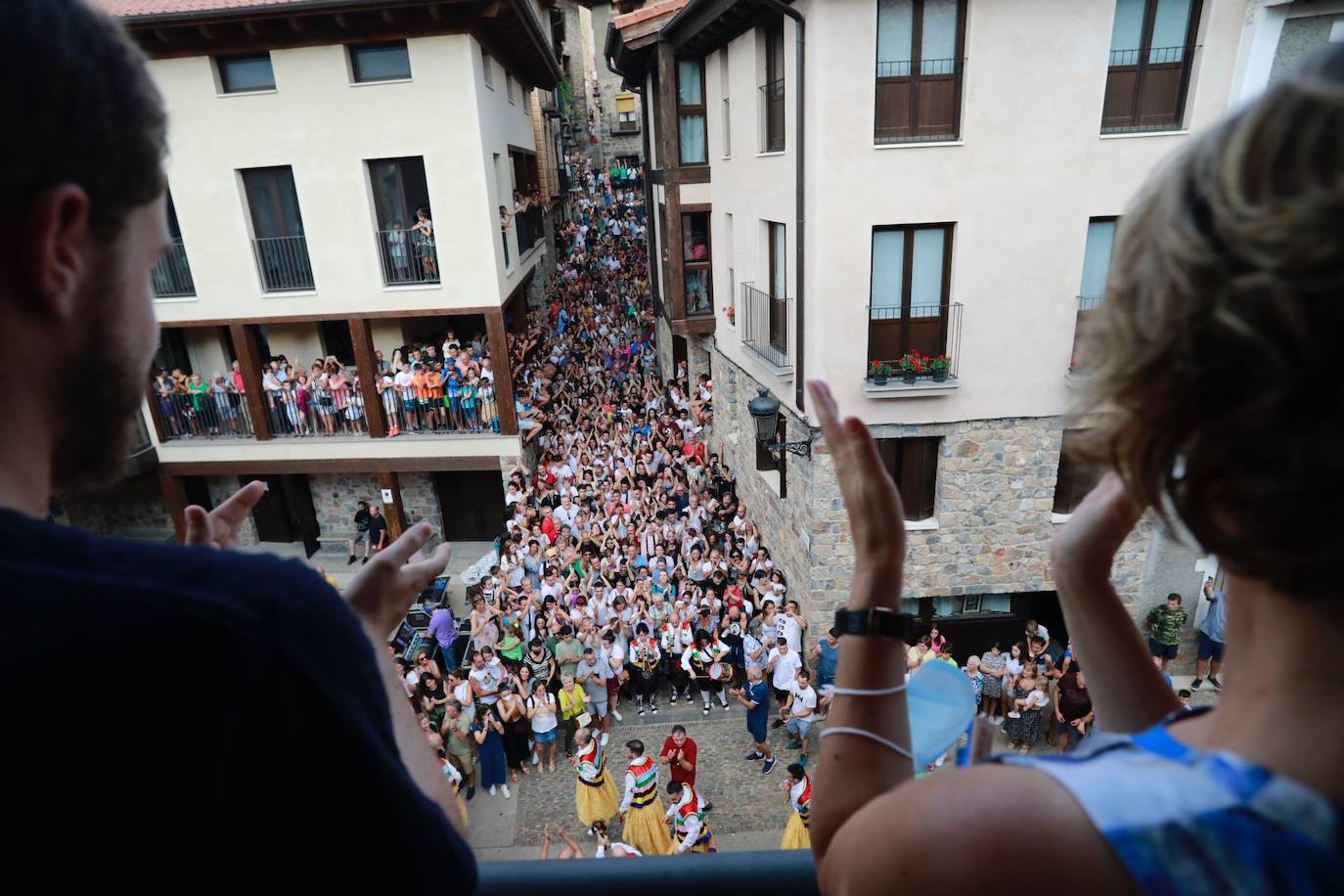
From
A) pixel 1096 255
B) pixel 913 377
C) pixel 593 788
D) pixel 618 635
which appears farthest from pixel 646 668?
pixel 1096 255

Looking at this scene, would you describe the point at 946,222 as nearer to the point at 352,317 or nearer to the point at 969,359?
the point at 969,359

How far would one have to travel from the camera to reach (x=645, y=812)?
634 centimetres

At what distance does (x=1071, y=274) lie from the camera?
25.6 ft

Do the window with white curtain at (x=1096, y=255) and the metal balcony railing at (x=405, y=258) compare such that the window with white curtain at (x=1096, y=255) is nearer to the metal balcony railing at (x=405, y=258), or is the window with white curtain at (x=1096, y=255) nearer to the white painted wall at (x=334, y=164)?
the white painted wall at (x=334, y=164)

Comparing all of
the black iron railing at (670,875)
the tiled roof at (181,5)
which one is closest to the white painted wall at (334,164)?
the tiled roof at (181,5)

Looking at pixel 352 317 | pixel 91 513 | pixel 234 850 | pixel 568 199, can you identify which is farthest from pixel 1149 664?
pixel 568 199

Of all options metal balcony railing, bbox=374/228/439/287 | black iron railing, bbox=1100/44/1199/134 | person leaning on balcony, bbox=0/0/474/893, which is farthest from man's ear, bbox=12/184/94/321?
metal balcony railing, bbox=374/228/439/287

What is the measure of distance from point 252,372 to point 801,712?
9572 mm

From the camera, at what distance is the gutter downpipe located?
7.51m

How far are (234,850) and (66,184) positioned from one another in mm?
579

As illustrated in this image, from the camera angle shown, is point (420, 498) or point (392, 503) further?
point (420, 498)

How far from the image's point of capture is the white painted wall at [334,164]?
34.8ft

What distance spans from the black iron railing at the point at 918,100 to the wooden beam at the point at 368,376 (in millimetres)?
7787

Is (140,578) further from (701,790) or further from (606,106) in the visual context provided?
(606,106)
